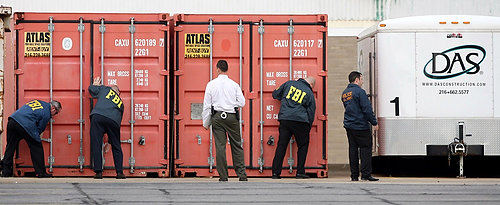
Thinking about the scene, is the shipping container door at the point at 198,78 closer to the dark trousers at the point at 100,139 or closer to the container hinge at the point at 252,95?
the container hinge at the point at 252,95

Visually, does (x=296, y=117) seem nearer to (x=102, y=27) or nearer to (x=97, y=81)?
(x=97, y=81)

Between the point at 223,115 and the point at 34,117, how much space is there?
109 inches

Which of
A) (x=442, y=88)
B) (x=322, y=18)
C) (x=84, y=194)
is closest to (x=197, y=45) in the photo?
(x=322, y=18)

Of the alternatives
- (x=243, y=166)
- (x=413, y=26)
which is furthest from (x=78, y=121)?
(x=413, y=26)

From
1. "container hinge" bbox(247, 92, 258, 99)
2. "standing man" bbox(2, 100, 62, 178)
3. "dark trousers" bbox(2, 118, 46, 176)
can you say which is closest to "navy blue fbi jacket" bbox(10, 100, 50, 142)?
"standing man" bbox(2, 100, 62, 178)

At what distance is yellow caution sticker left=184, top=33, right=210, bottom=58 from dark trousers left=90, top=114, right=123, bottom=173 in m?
1.56

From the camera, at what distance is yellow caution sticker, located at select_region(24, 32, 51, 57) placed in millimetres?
15312

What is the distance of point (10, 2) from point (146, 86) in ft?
24.7

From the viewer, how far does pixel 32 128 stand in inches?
586

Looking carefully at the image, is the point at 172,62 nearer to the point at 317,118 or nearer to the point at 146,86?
the point at 146,86

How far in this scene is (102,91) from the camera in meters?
14.9

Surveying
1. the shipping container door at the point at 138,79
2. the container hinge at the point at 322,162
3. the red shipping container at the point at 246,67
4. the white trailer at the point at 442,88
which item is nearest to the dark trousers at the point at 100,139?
the shipping container door at the point at 138,79

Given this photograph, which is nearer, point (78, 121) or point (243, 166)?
point (243, 166)

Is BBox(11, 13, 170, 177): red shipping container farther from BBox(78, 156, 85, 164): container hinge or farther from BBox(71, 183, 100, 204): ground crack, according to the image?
BBox(71, 183, 100, 204): ground crack
